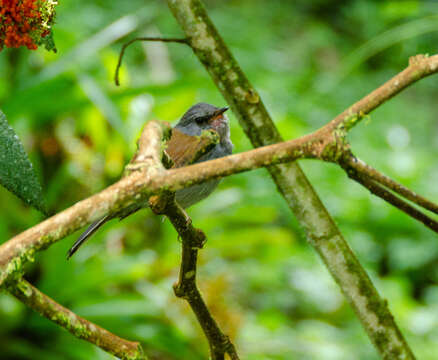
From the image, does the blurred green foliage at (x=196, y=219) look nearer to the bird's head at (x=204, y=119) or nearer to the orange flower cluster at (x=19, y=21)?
the bird's head at (x=204, y=119)

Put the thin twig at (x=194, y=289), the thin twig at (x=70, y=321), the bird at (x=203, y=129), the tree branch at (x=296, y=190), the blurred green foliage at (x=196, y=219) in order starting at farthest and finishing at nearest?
the blurred green foliage at (x=196, y=219)
the bird at (x=203, y=129)
the tree branch at (x=296, y=190)
the thin twig at (x=194, y=289)
the thin twig at (x=70, y=321)

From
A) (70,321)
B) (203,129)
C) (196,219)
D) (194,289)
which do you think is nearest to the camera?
(70,321)

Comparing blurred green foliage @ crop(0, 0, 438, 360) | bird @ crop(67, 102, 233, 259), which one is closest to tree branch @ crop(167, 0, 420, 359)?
bird @ crop(67, 102, 233, 259)

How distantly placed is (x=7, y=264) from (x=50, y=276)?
1593 millimetres

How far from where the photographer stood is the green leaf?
436 mm

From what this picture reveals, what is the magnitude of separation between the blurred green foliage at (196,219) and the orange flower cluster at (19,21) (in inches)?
36.9

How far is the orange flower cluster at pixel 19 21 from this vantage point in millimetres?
427

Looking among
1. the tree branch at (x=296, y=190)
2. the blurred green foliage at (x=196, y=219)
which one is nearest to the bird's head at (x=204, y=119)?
the tree branch at (x=296, y=190)

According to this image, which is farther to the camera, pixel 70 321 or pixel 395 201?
pixel 395 201

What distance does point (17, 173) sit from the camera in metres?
0.44

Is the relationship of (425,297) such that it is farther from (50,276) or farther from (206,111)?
(206,111)

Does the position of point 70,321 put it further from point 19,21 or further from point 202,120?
point 202,120

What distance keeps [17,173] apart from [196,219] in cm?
174

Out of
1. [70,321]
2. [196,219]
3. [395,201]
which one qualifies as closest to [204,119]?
[395,201]
